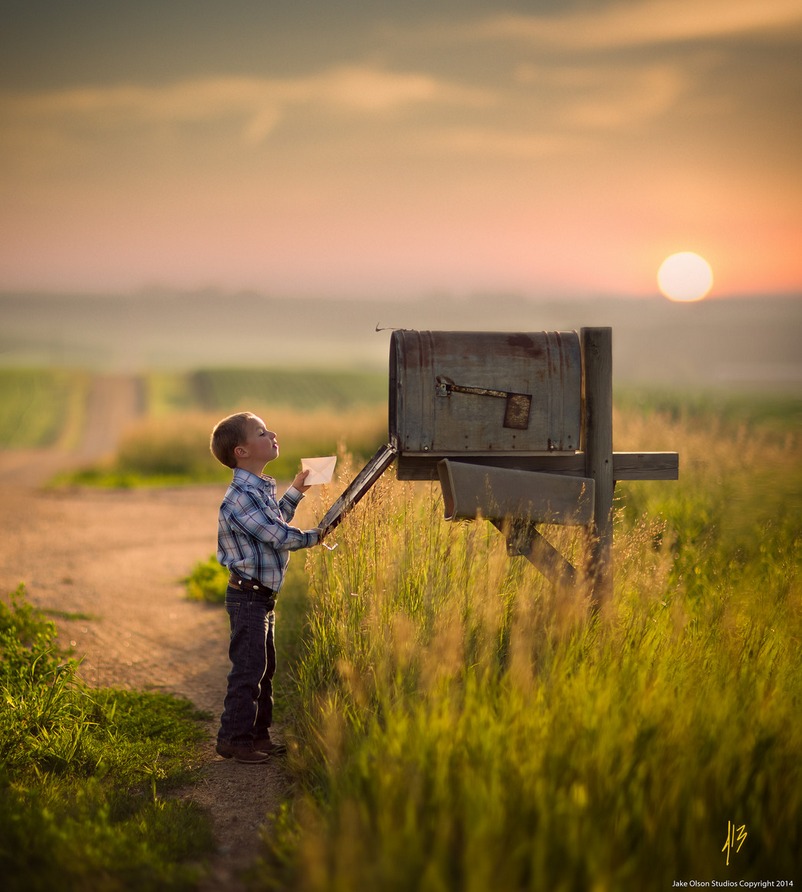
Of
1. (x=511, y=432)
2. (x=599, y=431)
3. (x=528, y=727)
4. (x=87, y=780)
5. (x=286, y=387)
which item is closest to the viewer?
(x=528, y=727)

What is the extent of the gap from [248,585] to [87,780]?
3.71ft

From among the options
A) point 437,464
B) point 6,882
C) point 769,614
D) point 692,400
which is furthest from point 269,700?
point 692,400

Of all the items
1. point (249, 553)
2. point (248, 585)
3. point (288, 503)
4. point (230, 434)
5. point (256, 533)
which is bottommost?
point (248, 585)

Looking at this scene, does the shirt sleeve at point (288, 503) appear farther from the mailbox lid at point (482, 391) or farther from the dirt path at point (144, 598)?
the dirt path at point (144, 598)

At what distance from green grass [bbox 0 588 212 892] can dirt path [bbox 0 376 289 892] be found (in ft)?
0.54

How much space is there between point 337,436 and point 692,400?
825cm

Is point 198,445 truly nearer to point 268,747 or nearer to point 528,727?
point 268,747

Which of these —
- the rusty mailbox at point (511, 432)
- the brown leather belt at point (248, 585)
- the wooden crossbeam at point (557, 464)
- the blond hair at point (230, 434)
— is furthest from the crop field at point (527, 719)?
the blond hair at point (230, 434)

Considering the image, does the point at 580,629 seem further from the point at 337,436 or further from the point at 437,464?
the point at 337,436

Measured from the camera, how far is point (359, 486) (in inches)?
161

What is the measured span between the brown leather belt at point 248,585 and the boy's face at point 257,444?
0.56 m

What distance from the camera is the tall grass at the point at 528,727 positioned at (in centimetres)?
240

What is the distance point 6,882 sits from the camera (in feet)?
8.91

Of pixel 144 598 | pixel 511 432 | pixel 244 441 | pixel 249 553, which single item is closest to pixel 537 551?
pixel 511 432
